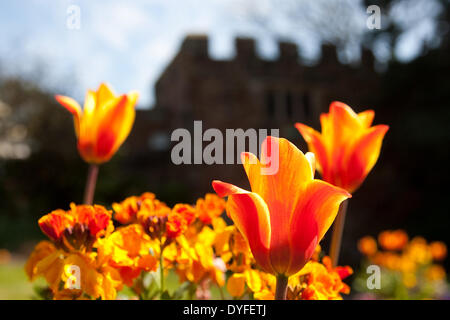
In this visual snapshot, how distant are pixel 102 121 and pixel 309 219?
0.55m

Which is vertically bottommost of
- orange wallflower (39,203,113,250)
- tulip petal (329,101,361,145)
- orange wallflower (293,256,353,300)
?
orange wallflower (293,256,353,300)

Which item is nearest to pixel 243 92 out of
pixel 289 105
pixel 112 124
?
pixel 289 105

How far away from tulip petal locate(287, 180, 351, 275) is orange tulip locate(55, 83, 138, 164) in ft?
1.67

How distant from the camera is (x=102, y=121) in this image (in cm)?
95

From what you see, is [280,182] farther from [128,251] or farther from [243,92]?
[243,92]

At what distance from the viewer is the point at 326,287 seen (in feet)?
2.16

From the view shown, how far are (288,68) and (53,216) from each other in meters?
12.0

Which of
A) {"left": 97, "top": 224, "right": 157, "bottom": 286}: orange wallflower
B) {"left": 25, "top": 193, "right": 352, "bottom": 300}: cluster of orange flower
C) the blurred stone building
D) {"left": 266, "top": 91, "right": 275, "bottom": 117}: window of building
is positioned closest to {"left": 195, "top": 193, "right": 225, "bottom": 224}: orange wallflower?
{"left": 25, "top": 193, "right": 352, "bottom": 300}: cluster of orange flower

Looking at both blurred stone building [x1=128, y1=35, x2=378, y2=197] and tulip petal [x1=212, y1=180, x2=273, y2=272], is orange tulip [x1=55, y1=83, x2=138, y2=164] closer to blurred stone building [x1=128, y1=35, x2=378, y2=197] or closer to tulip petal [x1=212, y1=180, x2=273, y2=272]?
tulip petal [x1=212, y1=180, x2=273, y2=272]

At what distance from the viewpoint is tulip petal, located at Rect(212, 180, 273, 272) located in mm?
521

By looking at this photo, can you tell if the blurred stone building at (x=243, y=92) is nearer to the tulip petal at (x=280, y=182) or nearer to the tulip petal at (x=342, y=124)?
the tulip petal at (x=342, y=124)

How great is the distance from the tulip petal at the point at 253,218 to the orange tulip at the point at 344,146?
33cm

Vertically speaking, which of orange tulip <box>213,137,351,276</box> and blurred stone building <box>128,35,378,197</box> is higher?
blurred stone building <box>128,35,378,197</box>
